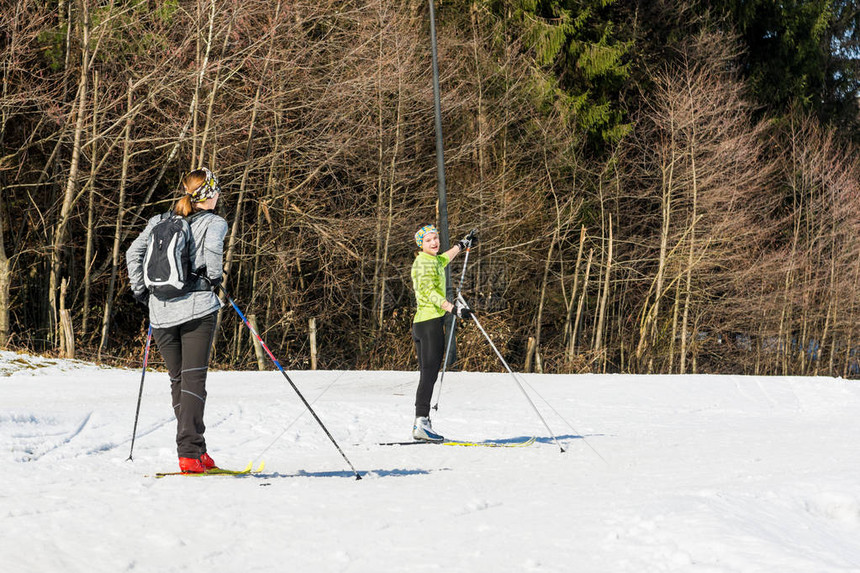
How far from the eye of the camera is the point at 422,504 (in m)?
6.00

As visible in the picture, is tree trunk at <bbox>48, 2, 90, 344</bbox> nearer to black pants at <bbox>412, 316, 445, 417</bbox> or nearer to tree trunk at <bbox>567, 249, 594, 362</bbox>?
black pants at <bbox>412, 316, 445, 417</bbox>

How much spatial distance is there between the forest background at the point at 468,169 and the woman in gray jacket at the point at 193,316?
33.1 ft

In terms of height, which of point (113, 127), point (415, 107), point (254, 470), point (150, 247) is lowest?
point (254, 470)

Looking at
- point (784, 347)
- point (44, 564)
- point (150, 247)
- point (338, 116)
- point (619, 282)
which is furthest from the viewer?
point (784, 347)

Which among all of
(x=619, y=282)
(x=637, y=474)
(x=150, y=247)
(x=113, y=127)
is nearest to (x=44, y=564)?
(x=150, y=247)

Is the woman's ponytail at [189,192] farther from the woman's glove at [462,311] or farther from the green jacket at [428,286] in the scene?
the woman's glove at [462,311]

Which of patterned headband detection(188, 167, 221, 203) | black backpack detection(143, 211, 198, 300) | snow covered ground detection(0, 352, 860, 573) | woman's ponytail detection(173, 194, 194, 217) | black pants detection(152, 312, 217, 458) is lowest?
snow covered ground detection(0, 352, 860, 573)

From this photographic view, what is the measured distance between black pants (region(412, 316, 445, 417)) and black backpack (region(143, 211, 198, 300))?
2.81 meters

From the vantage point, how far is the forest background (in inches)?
763

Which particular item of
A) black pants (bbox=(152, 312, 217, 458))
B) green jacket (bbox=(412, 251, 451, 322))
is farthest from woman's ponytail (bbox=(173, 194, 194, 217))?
green jacket (bbox=(412, 251, 451, 322))

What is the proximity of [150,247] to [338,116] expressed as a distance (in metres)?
15.2

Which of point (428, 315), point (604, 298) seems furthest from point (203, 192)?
point (604, 298)

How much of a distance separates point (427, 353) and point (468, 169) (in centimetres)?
1762

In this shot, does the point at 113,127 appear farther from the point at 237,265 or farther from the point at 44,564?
the point at 44,564
